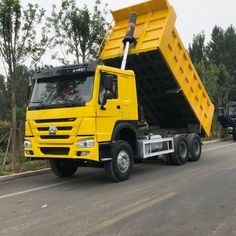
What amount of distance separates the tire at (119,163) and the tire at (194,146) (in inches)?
146

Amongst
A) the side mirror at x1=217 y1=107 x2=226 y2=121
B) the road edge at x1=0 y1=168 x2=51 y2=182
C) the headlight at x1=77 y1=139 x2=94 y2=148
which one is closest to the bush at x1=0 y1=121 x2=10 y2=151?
the road edge at x1=0 y1=168 x2=51 y2=182

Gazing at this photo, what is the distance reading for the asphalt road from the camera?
5582 millimetres

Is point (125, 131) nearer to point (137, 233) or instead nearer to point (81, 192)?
point (81, 192)

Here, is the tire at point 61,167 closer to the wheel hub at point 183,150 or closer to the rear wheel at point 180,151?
the rear wheel at point 180,151

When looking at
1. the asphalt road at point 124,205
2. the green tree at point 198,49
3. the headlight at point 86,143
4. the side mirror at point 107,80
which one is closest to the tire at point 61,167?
the asphalt road at point 124,205

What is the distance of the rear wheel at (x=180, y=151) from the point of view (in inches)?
474

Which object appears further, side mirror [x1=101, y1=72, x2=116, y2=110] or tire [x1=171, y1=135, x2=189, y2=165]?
tire [x1=171, y1=135, x2=189, y2=165]

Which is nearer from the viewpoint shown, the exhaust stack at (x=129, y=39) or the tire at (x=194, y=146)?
the exhaust stack at (x=129, y=39)

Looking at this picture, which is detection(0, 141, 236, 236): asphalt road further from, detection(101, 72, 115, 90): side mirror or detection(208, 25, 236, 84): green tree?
detection(208, 25, 236, 84): green tree

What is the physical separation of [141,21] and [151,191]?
211 inches

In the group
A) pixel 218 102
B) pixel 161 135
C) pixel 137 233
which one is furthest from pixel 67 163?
pixel 218 102

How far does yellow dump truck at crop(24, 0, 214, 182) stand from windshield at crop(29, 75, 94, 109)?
0.02 meters

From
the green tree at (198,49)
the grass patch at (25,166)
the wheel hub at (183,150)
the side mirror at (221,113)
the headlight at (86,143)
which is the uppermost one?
the green tree at (198,49)

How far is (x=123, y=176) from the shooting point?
9359 millimetres
